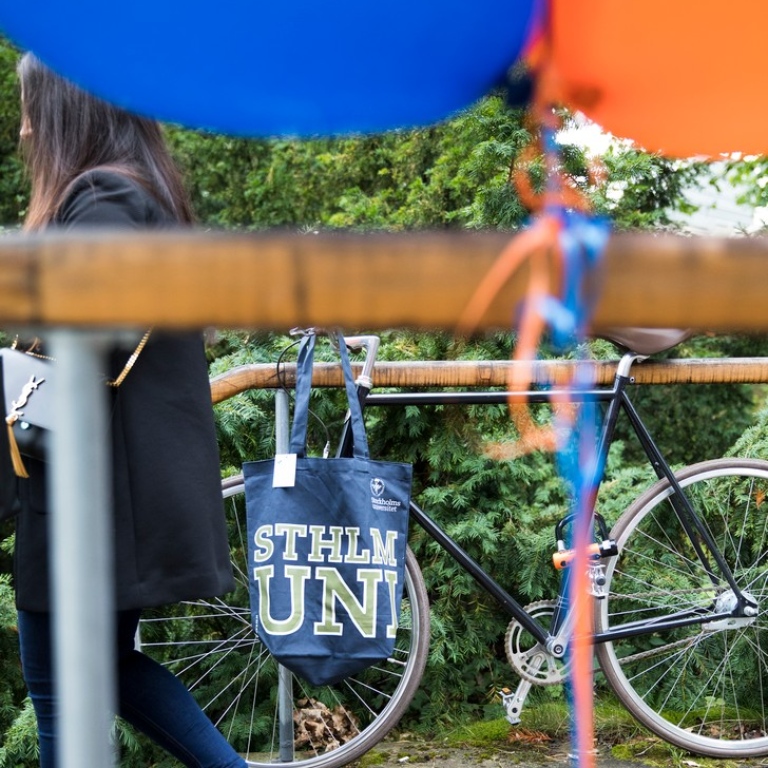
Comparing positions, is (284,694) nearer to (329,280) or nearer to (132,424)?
(132,424)

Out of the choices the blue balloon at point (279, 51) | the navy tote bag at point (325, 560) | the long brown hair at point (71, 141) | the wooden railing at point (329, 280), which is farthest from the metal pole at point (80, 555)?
the navy tote bag at point (325, 560)

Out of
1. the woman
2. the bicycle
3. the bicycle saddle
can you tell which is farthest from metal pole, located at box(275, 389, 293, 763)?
the bicycle saddle

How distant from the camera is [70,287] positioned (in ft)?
1.60

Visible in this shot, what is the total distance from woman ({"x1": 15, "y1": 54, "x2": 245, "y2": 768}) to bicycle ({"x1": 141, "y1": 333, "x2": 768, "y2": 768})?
2.10 ft

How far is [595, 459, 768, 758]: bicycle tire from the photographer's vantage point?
2.23 meters

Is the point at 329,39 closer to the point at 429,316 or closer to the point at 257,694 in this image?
the point at 429,316

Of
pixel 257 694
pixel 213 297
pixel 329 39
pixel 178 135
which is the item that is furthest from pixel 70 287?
pixel 178 135

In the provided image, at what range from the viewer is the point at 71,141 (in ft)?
4.89

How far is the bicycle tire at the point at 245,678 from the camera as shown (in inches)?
90.0

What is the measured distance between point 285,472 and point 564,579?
67cm

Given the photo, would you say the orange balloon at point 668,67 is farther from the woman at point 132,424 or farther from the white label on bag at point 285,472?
the white label on bag at point 285,472

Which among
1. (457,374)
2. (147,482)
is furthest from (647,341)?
(147,482)

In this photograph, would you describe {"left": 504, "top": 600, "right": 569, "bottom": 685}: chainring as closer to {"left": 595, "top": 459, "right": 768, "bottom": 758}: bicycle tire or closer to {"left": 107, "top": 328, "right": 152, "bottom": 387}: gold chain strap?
{"left": 595, "top": 459, "right": 768, "bottom": 758}: bicycle tire

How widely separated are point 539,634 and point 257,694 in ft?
2.30
